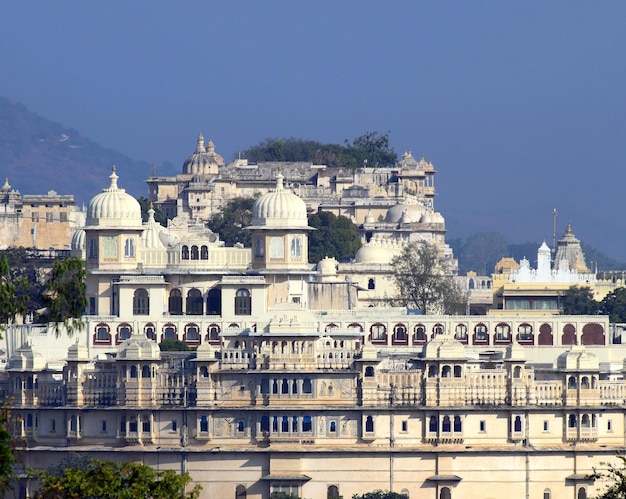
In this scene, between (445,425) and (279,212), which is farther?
(279,212)

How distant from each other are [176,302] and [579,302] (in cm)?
1876

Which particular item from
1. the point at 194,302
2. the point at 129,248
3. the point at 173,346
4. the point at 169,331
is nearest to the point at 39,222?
the point at 129,248

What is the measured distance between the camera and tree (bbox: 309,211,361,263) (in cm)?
12138

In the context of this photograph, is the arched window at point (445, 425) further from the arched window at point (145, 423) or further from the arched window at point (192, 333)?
the arched window at point (192, 333)

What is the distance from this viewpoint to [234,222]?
126250 millimetres

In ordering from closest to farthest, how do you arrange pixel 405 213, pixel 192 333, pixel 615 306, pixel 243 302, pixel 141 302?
1. pixel 192 333
2. pixel 243 302
3. pixel 141 302
4. pixel 615 306
5. pixel 405 213

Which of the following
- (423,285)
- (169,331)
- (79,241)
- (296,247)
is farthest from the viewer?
(423,285)

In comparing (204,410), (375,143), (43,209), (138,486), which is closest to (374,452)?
(204,410)

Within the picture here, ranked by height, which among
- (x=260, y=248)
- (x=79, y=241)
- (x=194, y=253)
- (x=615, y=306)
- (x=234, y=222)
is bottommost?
(x=615, y=306)

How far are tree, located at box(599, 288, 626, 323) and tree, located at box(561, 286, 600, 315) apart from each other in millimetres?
331

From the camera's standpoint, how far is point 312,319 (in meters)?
83.4

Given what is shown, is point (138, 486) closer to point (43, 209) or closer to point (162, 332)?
point (162, 332)

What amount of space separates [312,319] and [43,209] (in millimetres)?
50755

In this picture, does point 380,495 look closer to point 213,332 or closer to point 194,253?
point 213,332
